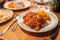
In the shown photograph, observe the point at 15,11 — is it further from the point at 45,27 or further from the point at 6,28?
the point at 45,27

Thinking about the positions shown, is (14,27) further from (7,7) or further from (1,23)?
(7,7)

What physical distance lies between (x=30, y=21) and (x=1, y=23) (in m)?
0.22

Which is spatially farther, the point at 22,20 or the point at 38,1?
the point at 38,1

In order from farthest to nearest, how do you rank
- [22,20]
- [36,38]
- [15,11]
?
[15,11], [22,20], [36,38]

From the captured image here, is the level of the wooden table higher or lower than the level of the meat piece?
lower

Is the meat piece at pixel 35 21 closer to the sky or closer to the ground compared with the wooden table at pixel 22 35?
closer to the sky

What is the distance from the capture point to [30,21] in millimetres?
732

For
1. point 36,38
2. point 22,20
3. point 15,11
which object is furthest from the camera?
point 15,11

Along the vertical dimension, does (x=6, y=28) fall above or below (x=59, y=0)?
below

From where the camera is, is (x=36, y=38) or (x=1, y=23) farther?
(x=1, y=23)

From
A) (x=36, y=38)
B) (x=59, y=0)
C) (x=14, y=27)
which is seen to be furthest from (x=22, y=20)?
(x=59, y=0)

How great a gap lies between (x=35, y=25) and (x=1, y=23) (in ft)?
0.84

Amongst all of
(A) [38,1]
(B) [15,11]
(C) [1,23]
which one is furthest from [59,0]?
(C) [1,23]

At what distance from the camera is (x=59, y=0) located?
881mm
